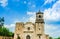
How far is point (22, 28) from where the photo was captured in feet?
185

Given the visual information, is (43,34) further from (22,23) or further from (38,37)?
(22,23)

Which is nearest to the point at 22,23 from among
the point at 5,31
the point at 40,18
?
the point at 40,18

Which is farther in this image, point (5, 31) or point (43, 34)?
point (5, 31)

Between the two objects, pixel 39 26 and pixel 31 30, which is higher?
pixel 39 26

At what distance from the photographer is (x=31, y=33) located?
184 ft

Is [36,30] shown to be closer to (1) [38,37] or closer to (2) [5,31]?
(1) [38,37]

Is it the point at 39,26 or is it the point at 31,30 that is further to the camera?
the point at 31,30

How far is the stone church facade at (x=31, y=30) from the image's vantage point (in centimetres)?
5562

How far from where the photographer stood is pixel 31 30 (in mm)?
56000

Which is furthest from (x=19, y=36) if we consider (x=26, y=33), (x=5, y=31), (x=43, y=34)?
(x=5, y=31)

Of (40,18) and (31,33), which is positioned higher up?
(40,18)

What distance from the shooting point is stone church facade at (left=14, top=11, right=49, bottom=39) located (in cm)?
5562

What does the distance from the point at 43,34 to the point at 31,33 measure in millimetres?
3014

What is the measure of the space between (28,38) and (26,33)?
1347 mm
